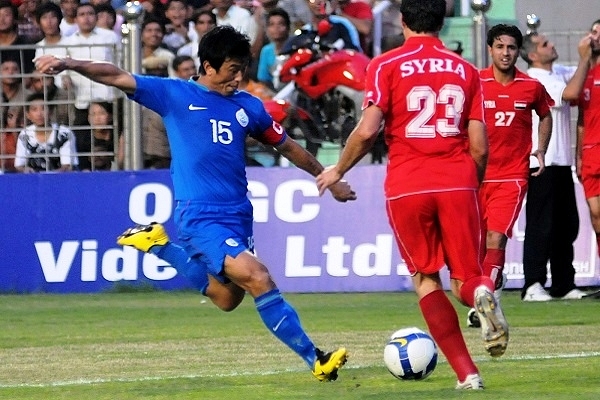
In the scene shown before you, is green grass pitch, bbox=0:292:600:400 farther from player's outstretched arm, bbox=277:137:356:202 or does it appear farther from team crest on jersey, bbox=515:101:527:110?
team crest on jersey, bbox=515:101:527:110

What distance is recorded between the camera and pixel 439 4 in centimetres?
834

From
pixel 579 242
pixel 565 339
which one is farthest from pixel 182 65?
pixel 565 339

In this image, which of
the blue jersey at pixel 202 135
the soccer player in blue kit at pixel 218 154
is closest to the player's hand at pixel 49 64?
the soccer player in blue kit at pixel 218 154

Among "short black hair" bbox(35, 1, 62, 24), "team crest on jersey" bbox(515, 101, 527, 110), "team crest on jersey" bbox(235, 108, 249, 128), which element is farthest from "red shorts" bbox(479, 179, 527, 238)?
"short black hair" bbox(35, 1, 62, 24)

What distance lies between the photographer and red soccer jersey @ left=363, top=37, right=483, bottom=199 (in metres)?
8.29

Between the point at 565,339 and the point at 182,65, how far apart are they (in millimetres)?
7452

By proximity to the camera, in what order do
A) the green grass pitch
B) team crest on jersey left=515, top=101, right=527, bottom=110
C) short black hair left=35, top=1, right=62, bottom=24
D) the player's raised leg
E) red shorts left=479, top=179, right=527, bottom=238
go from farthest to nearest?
short black hair left=35, top=1, right=62, bottom=24, team crest on jersey left=515, top=101, right=527, bottom=110, red shorts left=479, top=179, right=527, bottom=238, the player's raised leg, the green grass pitch

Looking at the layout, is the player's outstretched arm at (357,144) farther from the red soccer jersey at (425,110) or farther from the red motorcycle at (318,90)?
the red motorcycle at (318,90)

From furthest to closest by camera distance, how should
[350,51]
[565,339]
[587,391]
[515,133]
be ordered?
[350,51] → [515,133] → [565,339] → [587,391]

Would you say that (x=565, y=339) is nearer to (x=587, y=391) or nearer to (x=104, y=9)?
(x=587, y=391)

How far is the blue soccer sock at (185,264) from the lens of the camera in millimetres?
9773

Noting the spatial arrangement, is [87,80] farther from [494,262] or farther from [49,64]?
[49,64]

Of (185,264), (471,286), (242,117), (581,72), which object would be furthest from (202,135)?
(581,72)

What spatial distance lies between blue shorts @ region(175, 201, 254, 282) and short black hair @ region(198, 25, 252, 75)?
2.92 ft
